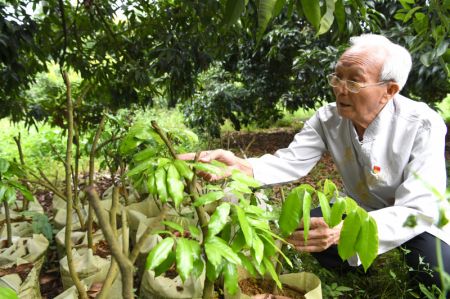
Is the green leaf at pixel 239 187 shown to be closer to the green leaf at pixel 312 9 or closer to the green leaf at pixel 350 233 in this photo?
the green leaf at pixel 350 233

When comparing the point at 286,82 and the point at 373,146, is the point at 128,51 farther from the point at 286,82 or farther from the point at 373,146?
the point at 286,82

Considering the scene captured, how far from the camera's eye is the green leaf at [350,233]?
73cm

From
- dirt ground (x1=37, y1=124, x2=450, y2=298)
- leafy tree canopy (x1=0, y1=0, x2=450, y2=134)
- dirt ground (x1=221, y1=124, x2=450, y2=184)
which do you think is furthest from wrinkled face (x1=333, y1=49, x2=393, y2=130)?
dirt ground (x1=221, y1=124, x2=450, y2=184)

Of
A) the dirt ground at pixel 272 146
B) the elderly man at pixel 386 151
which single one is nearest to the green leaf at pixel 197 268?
the elderly man at pixel 386 151

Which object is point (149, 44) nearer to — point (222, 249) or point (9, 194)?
point (9, 194)

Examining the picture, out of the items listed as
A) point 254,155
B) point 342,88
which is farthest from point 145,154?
point 254,155

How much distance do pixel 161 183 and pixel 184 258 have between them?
0.15m

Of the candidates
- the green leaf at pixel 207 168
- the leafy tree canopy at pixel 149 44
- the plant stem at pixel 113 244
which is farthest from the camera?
the leafy tree canopy at pixel 149 44

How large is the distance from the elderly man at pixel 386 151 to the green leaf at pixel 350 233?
1.35 ft

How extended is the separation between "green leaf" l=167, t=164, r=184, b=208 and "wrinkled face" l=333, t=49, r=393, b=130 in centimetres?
93

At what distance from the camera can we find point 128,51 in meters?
2.94

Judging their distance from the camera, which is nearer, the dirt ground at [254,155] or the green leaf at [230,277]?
the green leaf at [230,277]

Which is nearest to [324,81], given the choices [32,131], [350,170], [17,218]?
[350,170]

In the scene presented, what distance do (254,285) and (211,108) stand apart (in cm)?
420
